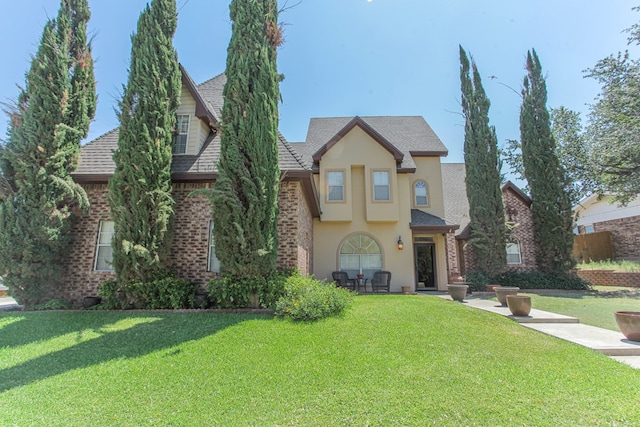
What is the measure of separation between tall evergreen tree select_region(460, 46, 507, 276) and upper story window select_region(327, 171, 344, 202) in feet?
22.8

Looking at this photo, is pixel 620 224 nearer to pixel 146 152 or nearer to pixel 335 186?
pixel 335 186

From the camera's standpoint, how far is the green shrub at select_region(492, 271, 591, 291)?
1338 centimetres

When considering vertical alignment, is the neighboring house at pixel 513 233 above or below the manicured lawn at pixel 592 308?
above

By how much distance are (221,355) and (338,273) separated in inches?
320

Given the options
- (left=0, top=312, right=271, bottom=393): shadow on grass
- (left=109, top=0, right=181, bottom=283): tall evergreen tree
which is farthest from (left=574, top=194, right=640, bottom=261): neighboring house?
(left=109, top=0, right=181, bottom=283): tall evergreen tree

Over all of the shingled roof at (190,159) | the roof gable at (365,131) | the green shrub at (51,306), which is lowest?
the green shrub at (51,306)

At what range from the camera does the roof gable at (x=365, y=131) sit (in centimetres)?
1321

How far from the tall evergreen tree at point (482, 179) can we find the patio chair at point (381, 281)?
5.11 meters

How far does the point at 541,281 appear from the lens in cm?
1345

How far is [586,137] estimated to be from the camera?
16.8 m

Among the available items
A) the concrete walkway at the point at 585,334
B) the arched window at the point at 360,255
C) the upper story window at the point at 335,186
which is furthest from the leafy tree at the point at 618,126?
the upper story window at the point at 335,186

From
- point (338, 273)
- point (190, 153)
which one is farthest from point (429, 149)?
point (190, 153)

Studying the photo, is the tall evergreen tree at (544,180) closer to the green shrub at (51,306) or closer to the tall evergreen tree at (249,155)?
the tall evergreen tree at (249,155)

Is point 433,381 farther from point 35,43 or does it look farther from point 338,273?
point 35,43
